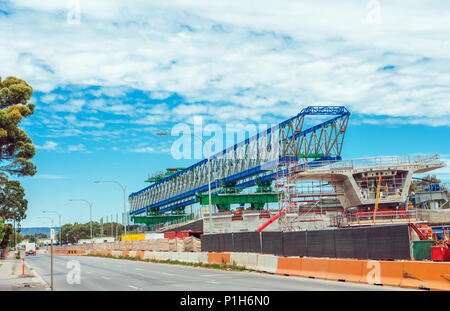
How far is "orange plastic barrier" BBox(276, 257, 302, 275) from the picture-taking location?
22.2 metres

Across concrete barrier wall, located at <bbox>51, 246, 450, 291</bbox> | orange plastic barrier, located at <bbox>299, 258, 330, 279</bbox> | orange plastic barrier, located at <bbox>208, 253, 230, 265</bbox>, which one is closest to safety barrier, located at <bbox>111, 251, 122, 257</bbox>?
orange plastic barrier, located at <bbox>208, 253, 230, 265</bbox>

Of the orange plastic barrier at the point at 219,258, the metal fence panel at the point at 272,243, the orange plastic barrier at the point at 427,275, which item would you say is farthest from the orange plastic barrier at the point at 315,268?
the orange plastic barrier at the point at 219,258

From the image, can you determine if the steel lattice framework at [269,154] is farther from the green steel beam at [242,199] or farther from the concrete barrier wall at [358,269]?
the concrete barrier wall at [358,269]

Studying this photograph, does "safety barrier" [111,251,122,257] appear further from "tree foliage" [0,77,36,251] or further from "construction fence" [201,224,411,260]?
"construction fence" [201,224,411,260]

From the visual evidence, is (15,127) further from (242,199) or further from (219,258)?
(242,199)

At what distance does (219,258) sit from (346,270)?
12.6 m

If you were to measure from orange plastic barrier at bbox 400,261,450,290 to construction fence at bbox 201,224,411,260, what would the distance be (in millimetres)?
2161

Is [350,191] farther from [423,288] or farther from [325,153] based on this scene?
[423,288]

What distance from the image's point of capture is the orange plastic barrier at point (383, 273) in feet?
54.5

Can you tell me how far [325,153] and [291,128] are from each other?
6041mm

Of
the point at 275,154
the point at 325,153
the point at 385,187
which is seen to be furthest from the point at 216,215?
the point at 385,187

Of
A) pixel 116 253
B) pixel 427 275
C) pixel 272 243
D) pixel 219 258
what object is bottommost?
pixel 116 253

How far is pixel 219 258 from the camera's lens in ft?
99.5

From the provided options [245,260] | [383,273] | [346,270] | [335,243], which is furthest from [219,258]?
[383,273]
